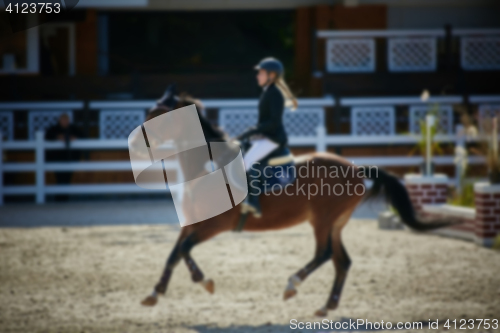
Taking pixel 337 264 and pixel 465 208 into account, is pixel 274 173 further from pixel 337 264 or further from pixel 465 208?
pixel 465 208

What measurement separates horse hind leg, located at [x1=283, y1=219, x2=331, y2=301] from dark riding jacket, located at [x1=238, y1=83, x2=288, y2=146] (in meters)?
1.00

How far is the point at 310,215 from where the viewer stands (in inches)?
292

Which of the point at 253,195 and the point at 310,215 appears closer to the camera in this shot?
the point at 253,195

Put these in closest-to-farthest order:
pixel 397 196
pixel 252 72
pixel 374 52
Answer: pixel 397 196 → pixel 374 52 → pixel 252 72

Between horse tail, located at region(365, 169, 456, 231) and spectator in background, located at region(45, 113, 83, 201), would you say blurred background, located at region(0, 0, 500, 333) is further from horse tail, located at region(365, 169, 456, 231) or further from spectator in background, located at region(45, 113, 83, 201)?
horse tail, located at region(365, 169, 456, 231)

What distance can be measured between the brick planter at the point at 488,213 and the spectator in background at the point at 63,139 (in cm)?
916

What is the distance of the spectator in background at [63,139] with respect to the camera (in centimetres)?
1569

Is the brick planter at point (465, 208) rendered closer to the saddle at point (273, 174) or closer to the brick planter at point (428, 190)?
the brick planter at point (428, 190)

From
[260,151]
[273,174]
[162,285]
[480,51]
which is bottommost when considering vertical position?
[162,285]

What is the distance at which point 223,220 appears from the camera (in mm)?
7062

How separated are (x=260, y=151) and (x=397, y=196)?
1.64 m

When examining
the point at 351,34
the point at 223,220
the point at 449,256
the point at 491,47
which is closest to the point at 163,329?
the point at 223,220

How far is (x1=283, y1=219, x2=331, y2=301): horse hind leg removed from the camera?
689 cm

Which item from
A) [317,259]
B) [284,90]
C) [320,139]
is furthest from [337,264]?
[320,139]
